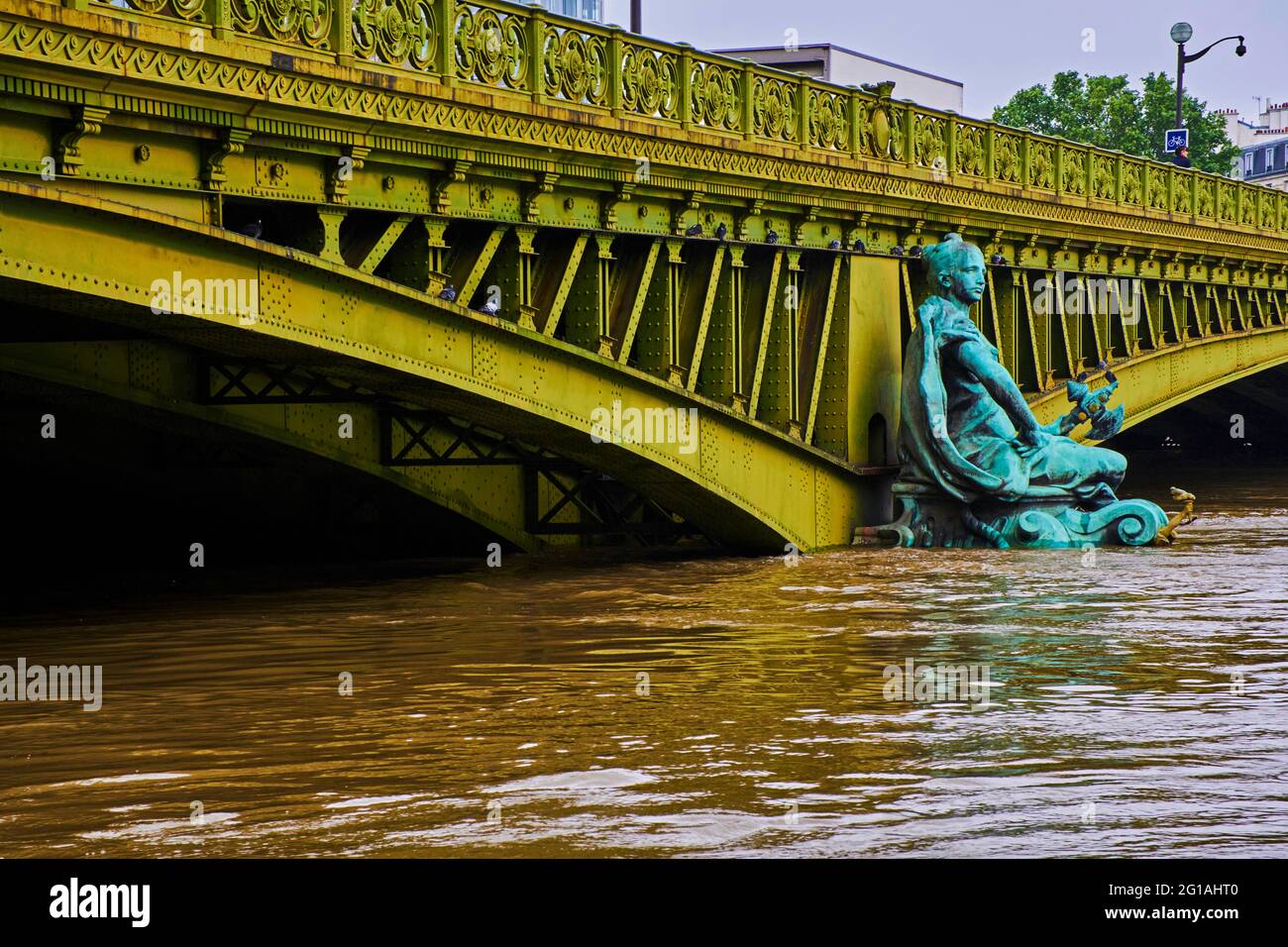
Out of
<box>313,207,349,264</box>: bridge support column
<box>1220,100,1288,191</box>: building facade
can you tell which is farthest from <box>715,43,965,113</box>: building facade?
<box>1220,100,1288,191</box>: building facade

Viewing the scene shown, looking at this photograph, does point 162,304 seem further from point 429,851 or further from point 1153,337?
point 1153,337

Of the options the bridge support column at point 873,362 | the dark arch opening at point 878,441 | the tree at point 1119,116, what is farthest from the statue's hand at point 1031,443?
the tree at point 1119,116

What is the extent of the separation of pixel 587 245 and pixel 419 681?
8167 mm

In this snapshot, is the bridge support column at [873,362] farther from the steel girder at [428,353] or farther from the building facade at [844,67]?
the building facade at [844,67]

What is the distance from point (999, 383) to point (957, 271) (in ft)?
5.08

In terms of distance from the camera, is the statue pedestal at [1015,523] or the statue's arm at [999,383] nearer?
→ the statue's arm at [999,383]

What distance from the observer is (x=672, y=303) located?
21828 mm

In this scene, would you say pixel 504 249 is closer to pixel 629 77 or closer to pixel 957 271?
pixel 629 77

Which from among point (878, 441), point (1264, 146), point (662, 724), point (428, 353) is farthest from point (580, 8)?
point (1264, 146)

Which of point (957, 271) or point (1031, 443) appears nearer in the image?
point (1031, 443)

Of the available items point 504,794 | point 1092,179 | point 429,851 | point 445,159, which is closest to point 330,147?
point 445,159

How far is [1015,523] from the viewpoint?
79.0ft

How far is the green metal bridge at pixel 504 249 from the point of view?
49.2 feet

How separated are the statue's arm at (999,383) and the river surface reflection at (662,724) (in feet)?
13.5
